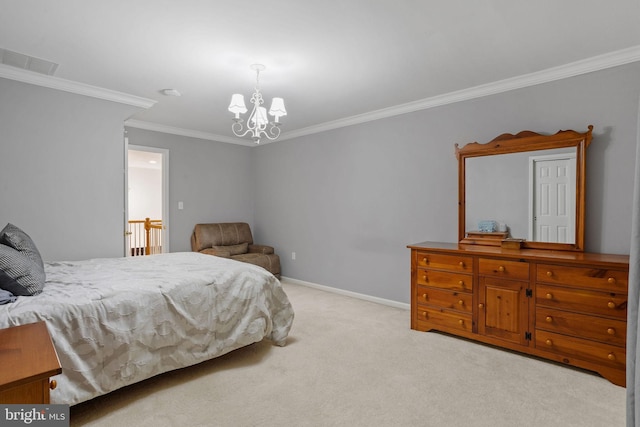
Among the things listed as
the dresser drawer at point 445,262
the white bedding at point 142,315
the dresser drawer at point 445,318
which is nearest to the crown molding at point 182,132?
the white bedding at point 142,315

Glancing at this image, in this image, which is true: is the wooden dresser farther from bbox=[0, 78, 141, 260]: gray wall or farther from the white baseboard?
bbox=[0, 78, 141, 260]: gray wall

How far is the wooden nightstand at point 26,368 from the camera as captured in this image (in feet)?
3.16

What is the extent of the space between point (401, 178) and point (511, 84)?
1.43m

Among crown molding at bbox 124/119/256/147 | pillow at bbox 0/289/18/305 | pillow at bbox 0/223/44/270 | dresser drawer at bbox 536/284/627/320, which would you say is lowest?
dresser drawer at bbox 536/284/627/320

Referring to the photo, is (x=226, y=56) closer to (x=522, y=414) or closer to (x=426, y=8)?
(x=426, y=8)

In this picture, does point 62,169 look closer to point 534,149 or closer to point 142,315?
point 142,315

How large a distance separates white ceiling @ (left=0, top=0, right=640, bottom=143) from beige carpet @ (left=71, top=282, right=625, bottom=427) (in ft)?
Result: 7.92

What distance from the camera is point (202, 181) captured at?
5430 mm

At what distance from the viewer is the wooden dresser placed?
2363mm

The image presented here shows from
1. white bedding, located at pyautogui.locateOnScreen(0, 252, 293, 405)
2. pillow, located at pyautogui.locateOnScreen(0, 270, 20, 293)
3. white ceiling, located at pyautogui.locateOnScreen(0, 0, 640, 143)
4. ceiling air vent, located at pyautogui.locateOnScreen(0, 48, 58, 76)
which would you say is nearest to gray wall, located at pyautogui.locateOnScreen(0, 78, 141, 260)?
ceiling air vent, located at pyautogui.locateOnScreen(0, 48, 58, 76)

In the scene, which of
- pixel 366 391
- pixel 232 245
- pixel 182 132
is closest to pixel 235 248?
pixel 232 245

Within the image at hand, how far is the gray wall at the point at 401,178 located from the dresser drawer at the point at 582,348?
811 millimetres

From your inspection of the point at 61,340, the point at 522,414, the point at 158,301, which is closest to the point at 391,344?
the point at 522,414

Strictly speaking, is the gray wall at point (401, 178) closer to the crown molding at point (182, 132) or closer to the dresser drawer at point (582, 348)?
the crown molding at point (182, 132)
